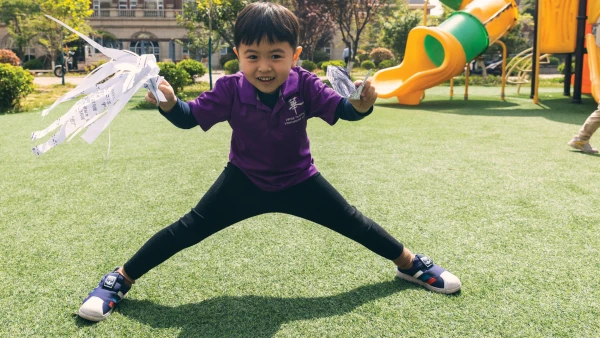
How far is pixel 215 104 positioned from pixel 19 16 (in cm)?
3689

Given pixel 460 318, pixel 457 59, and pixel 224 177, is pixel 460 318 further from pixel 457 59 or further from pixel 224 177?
pixel 457 59

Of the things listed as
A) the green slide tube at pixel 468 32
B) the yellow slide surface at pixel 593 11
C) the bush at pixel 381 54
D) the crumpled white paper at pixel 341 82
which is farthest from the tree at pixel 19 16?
the crumpled white paper at pixel 341 82

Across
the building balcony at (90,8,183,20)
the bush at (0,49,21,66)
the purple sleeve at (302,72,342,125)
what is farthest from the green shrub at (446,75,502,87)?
the building balcony at (90,8,183,20)

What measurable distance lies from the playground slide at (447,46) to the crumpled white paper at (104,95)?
8.72m

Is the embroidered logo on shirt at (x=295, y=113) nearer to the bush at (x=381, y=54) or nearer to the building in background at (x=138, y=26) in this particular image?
the bush at (x=381, y=54)

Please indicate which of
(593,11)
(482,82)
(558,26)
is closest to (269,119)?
(593,11)

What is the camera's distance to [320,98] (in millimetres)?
2039

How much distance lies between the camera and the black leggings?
2.07m

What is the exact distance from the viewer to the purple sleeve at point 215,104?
1.99 meters

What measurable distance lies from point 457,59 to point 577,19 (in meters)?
2.59

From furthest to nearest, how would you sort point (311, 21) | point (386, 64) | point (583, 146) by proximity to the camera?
point (311, 21), point (386, 64), point (583, 146)

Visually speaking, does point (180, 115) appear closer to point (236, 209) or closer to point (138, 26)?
point (236, 209)

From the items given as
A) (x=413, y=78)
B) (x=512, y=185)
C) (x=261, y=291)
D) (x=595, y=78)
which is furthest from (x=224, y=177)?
(x=413, y=78)

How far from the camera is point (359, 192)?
3816 millimetres
